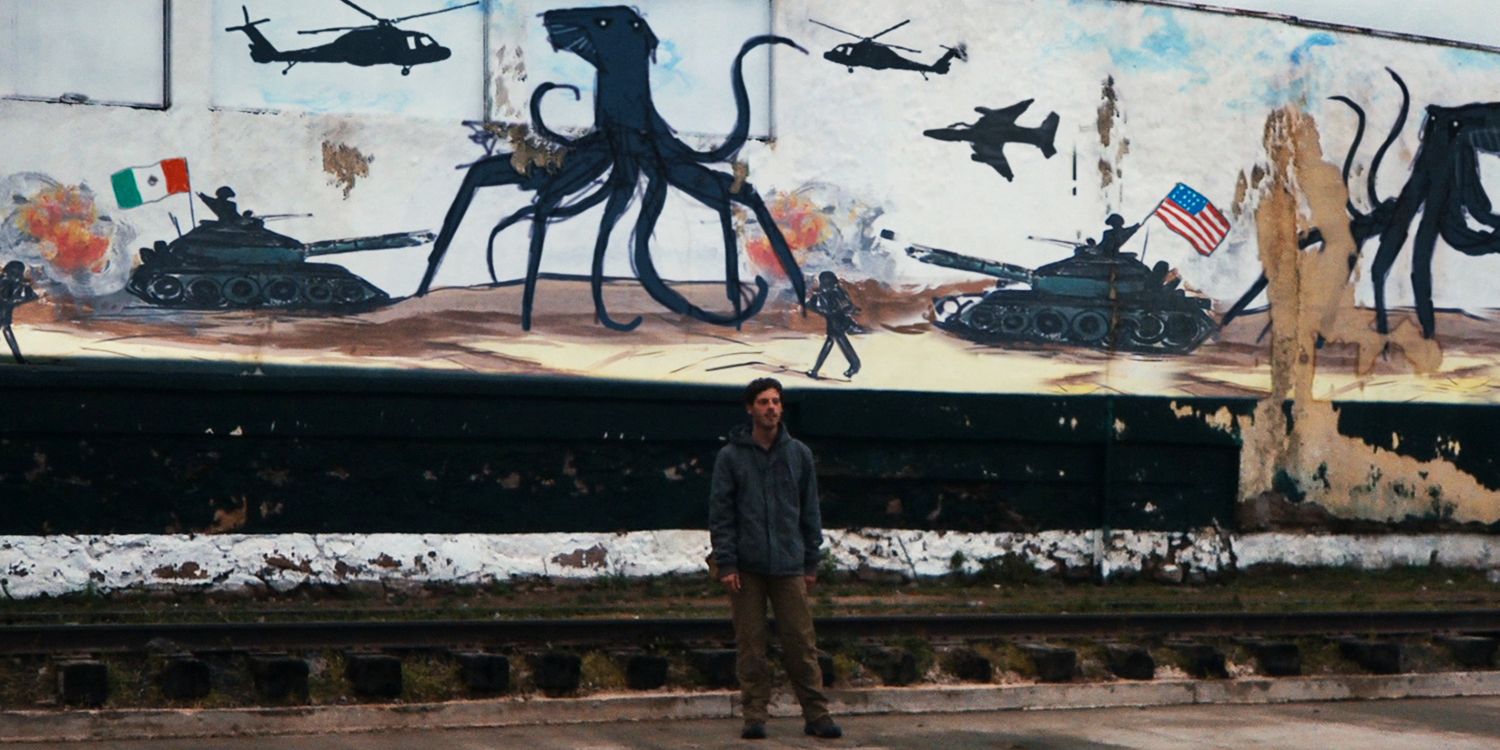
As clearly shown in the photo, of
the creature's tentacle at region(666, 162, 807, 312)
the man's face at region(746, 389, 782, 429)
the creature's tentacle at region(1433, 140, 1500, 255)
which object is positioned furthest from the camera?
the creature's tentacle at region(1433, 140, 1500, 255)

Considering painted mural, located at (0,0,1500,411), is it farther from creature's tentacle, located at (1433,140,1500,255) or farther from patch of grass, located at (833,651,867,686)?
patch of grass, located at (833,651,867,686)

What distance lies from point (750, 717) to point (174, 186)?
6.80 meters

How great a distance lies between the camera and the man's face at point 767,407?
892cm

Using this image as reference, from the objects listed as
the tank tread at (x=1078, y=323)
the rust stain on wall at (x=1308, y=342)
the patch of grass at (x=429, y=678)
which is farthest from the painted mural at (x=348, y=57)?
the rust stain on wall at (x=1308, y=342)

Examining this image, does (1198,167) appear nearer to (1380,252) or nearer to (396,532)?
(1380,252)

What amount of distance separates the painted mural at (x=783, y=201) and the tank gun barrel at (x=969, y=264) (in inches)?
1.3

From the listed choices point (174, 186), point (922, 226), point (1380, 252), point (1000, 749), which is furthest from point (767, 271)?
point (1000, 749)

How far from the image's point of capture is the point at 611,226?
14883mm

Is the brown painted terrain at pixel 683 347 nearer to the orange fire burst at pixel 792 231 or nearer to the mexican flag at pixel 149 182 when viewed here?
the orange fire burst at pixel 792 231

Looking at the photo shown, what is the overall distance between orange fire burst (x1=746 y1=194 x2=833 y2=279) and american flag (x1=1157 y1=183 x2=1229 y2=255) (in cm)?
309

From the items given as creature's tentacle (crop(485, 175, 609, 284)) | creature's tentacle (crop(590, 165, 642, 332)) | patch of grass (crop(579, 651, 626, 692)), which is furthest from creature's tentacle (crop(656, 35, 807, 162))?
patch of grass (crop(579, 651, 626, 692))

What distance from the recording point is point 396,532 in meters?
14.3

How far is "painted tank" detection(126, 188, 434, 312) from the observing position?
13.6 m

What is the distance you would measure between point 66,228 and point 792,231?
17.7ft
